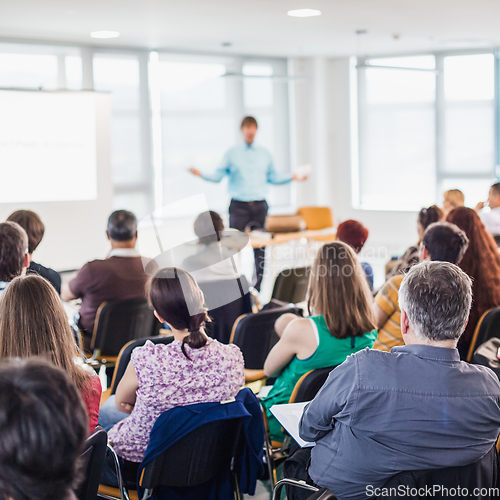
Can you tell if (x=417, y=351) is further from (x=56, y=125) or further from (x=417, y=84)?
(x=417, y=84)

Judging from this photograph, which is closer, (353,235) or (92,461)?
(92,461)

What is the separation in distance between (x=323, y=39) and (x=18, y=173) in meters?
3.92

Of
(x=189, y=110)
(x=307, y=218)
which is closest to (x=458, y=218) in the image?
(x=307, y=218)

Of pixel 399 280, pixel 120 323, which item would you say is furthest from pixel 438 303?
pixel 120 323

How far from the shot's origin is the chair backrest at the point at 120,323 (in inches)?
138

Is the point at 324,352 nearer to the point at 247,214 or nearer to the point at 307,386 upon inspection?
the point at 307,386

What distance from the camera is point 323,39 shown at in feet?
24.9

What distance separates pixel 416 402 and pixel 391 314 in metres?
1.40

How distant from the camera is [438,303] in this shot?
1659mm

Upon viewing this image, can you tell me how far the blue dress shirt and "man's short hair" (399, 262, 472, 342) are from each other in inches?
218

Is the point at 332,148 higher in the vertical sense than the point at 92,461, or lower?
higher

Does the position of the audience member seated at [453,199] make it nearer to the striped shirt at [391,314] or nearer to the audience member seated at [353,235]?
the audience member seated at [353,235]

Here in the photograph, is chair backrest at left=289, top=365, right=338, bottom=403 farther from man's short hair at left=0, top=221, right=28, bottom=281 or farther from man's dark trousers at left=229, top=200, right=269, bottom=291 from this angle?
man's dark trousers at left=229, top=200, right=269, bottom=291

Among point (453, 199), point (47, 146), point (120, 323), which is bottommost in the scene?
point (120, 323)
